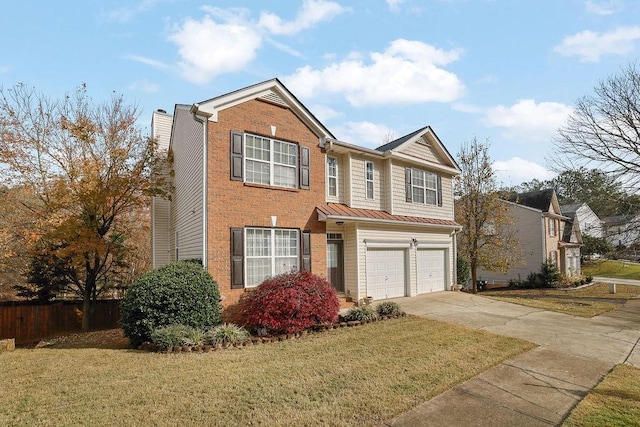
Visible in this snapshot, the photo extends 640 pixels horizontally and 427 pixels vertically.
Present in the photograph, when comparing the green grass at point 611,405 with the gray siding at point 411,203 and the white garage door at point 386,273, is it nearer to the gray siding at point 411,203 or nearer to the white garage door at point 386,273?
the white garage door at point 386,273

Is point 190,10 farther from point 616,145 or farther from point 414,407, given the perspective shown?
point 616,145

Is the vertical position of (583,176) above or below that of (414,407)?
above

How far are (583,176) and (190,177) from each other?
66.7ft

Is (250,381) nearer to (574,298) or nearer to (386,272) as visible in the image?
(386,272)

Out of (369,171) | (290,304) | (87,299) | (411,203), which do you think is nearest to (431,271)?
(411,203)

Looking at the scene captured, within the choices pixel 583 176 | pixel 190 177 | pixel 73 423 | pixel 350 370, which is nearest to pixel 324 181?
pixel 190 177

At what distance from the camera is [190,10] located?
33.1 feet

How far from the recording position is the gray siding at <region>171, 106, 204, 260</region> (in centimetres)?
1144

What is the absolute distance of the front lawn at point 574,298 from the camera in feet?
48.2

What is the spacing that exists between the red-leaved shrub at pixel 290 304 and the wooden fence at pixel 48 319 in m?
10.4

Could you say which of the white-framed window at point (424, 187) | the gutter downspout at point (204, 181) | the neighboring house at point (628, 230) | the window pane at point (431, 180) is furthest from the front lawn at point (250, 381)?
the neighboring house at point (628, 230)

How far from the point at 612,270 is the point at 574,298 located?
1006 inches

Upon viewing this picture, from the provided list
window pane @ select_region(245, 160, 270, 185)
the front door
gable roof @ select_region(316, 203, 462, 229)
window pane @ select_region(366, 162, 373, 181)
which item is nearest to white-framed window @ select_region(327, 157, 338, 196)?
gable roof @ select_region(316, 203, 462, 229)

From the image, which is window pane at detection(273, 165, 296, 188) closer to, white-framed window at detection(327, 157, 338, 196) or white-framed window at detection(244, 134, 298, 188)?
white-framed window at detection(244, 134, 298, 188)
